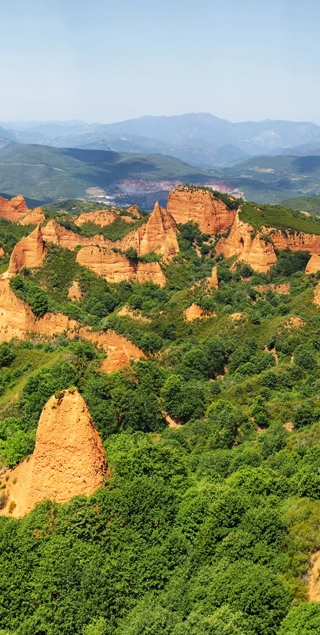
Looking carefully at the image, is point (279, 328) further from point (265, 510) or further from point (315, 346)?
point (265, 510)

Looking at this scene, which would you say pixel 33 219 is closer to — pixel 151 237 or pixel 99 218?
pixel 99 218

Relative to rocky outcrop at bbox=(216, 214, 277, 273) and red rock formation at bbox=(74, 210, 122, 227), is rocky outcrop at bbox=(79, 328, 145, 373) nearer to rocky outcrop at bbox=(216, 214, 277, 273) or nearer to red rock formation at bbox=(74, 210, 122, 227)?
rocky outcrop at bbox=(216, 214, 277, 273)

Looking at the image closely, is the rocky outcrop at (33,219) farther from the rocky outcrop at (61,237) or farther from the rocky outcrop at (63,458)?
the rocky outcrop at (63,458)

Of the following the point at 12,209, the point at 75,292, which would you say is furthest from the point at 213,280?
the point at 12,209

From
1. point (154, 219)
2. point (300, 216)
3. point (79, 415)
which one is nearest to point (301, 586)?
point (79, 415)

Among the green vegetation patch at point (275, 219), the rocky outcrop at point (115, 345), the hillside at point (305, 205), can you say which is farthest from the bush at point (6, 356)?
the hillside at point (305, 205)

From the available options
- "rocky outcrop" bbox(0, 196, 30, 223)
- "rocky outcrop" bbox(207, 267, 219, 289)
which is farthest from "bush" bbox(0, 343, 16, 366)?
"rocky outcrop" bbox(0, 196, 30, 223)
